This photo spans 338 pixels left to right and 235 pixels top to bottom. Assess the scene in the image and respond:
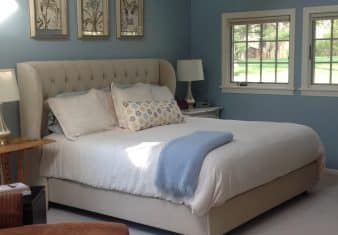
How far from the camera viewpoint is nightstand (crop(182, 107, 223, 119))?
19.9 feet

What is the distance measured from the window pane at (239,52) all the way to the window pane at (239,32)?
2.5 inches

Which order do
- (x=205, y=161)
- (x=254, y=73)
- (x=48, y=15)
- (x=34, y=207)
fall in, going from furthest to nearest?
(x=254, y=73) < (x=48, y=15) < (x=205, y=161) < (x=34, y=207)

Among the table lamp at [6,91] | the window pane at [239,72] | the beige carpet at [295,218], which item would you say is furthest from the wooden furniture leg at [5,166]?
the window pane at [239,72]

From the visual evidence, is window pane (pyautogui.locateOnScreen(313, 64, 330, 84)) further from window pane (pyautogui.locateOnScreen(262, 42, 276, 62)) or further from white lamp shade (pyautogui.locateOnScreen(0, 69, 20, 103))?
white lamp shade (pyautogui.locateOnScreen(0, 69, 20, 103))

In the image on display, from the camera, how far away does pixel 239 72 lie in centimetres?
652

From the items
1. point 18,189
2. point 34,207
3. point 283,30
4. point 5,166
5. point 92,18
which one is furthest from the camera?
point 283,30

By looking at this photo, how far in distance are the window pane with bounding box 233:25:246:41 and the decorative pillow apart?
1748 millimetres

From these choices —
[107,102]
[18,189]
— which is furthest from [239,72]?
[18,189]

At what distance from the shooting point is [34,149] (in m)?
4.59

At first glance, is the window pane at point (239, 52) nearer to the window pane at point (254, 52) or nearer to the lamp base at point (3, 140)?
the window pane at point (254, 52)

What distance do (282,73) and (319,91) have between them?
534 millimetres

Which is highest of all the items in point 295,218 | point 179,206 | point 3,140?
point 3,140

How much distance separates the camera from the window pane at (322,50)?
5742 millimetres

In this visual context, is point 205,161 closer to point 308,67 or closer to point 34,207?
point 34,207
